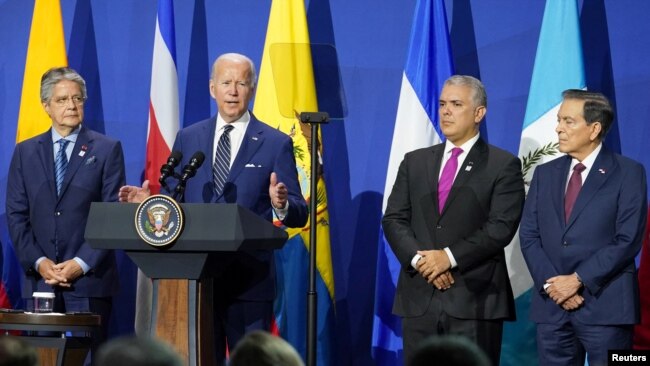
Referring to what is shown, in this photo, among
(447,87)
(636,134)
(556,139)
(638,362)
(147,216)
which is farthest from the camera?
(636,134)

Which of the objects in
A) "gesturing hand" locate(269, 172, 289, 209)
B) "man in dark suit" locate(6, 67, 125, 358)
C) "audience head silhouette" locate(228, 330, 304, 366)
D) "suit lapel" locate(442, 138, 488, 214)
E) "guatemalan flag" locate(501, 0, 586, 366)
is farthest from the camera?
"guatemalan flag" locate(501, 0, 586, 366)

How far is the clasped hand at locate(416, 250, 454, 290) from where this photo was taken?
4543mm

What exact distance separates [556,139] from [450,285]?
1547 millimetres

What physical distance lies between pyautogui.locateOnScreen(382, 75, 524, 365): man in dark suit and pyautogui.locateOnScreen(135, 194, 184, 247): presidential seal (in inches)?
50.3

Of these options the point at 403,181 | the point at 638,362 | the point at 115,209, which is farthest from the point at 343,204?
the point at 638,362

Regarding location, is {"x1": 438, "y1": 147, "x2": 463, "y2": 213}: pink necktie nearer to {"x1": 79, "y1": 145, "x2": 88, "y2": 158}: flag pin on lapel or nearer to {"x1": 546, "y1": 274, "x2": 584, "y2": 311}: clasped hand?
{"x1": 546, "y1": 274, "x2": 584, "y2": 311}: clasped hand

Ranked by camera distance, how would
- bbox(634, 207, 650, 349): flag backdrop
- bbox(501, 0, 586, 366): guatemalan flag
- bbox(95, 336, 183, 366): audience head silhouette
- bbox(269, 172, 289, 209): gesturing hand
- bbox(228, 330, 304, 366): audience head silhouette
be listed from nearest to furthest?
bbox(95, 336, 183, 366): audience head silhouette < bbox(228, 330, 304, 366): audience head silhouette < bbox(269, 172, 289, 209): gesturing hand < bbox(634, 207, 650, 349): flag backdrop < bbox(501, 0, 586, 366): guatemalan flag

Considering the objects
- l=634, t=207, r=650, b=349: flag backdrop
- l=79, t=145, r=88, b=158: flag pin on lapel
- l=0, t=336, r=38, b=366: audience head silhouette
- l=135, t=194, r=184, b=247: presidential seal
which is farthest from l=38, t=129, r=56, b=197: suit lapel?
l=0, t=336, r=38, b=366: audience head silhouette

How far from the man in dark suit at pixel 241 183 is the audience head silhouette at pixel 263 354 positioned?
2003mm

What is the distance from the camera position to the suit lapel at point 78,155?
5133mm

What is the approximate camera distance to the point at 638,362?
9.27 feet

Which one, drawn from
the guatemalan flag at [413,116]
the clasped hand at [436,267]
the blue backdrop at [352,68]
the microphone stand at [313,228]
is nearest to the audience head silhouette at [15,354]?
the microphone stand at [313,228]

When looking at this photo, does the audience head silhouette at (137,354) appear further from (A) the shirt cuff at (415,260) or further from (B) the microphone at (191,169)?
(A) the shirt cuff at (415,260)

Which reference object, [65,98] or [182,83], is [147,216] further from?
[182,83]
